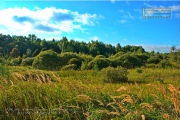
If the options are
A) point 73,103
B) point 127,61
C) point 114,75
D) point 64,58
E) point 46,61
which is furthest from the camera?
point 127,61

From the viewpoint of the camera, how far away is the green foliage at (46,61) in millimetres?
21772

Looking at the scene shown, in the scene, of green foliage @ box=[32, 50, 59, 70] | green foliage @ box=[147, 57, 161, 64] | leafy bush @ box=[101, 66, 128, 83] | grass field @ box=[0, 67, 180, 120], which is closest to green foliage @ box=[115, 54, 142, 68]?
green foliage @ box=[147, 57, 161, 64]

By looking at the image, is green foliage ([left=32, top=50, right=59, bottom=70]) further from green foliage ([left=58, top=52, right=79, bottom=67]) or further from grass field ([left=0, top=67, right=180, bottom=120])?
grass field ([left=0, top=67, right=180, bottom=120])

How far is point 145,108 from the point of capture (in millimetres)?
5047

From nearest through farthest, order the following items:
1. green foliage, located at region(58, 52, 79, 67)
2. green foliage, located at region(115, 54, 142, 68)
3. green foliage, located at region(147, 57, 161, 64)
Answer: green foliage, located at region(58, 52, 79, 67)
green foliage, located at region(115, 54, 142, 68)
green foliage, located at region(147, 57, 161, 64)

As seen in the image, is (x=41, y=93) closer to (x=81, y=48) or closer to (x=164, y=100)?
(x=164, y=100)

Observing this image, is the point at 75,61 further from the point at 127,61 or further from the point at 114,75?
the point at 114,75

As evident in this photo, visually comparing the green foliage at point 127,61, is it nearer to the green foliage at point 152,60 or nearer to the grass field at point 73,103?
the green foliage at point 152,60

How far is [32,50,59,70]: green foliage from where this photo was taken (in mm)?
21772

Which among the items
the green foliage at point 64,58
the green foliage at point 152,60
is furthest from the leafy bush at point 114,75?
the green foliage at point 152,60

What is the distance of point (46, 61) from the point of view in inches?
870

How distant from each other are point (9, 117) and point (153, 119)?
9.23ft

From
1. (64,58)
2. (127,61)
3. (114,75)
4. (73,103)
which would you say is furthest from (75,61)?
(73,103)

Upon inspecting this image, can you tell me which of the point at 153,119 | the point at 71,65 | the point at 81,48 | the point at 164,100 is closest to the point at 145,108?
the point at 153,119
